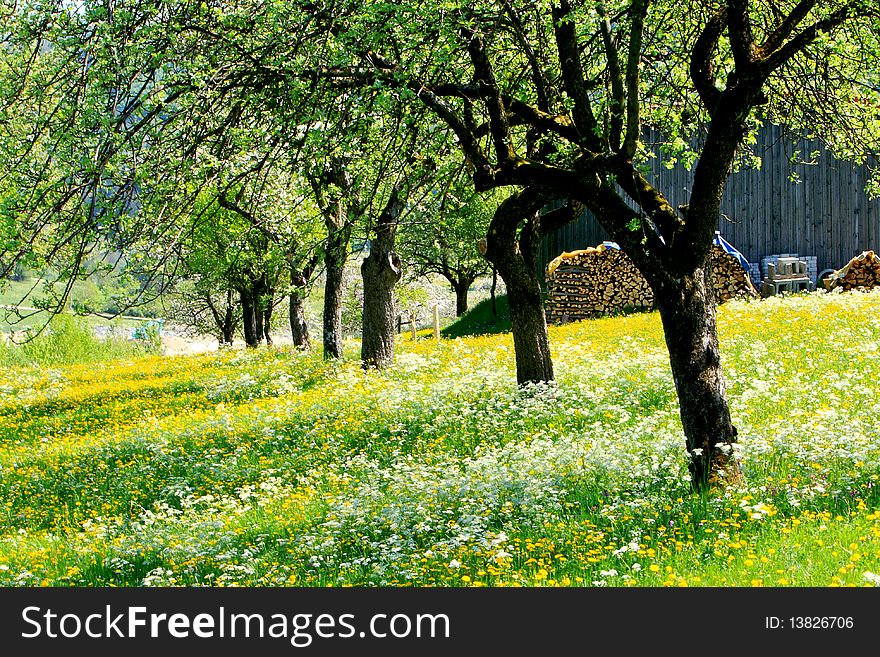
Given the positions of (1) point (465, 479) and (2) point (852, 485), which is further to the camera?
(1) point (465, 479)

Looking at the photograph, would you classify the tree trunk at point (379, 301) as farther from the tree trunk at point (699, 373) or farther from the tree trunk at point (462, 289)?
the tree trunk at point (462, 289)

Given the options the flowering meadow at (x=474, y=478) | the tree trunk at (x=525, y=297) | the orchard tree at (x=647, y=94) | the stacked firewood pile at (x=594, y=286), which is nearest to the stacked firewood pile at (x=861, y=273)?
the flowering meadow at (x=474, y=478)

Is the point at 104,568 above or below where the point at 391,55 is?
below

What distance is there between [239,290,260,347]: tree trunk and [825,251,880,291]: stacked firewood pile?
19758 mm

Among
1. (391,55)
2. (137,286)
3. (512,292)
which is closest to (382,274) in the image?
(512,292)

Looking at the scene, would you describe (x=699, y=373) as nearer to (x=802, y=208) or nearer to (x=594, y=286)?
(x=594, y=286)

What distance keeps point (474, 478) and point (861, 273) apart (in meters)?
17.9

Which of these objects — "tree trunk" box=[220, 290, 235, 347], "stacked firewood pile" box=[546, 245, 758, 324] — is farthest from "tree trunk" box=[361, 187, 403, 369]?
"tree trunk" box=[220, 290, 235, 347]

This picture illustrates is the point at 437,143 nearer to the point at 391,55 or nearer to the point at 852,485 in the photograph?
the point at 391,55

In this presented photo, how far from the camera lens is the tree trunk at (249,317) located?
A: 32.1 metres

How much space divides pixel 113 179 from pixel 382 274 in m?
10.4

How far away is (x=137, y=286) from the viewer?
26.4ft

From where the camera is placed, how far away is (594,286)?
26297mm

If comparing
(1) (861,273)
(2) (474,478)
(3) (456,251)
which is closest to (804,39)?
(2) (474,478)
